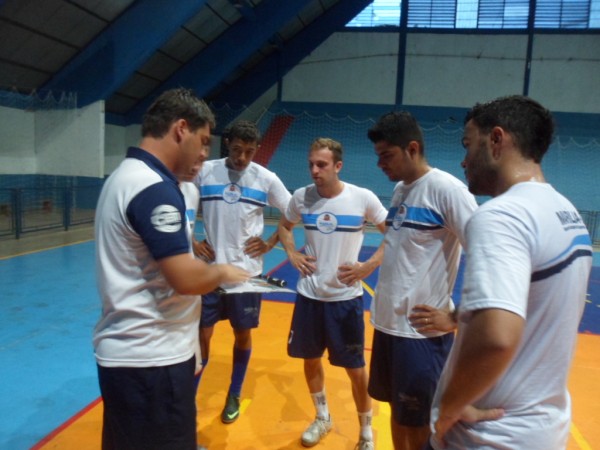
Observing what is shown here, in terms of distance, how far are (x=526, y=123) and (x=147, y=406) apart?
174 cm

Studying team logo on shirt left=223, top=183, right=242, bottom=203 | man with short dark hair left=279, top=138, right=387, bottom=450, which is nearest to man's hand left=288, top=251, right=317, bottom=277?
man with short dark hair left=279, top=138, right=387, bottom=450

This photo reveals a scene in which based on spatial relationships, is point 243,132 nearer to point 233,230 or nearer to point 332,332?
point 233,230

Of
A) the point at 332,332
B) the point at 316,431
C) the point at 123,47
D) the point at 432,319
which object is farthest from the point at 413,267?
the point at 123,47

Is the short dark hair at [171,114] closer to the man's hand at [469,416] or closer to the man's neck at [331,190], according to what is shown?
the man's hand at [469,416]

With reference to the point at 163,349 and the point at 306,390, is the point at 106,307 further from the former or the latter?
the point at 306,390

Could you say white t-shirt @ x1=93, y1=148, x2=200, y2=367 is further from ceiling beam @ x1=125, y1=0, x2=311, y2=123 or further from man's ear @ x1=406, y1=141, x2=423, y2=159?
ceiling beam @ x1=125, y1=0, x2=311, y2=123

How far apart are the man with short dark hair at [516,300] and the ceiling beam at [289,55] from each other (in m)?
18.3

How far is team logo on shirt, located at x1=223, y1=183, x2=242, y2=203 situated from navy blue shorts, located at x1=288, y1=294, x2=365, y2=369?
0.96 m

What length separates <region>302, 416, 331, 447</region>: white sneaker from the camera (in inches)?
128

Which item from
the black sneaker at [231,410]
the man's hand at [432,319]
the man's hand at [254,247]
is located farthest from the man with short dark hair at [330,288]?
the man's hand at [432,319]

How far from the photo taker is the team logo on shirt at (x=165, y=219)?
1.68 meters

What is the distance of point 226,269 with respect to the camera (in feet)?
6.18

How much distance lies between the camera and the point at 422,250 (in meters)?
2.47

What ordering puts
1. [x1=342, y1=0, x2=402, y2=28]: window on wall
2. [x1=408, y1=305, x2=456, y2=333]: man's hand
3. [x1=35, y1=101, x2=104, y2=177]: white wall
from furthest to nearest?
[x1=342, y1=0, x2=402, y2=28]: window on wall → [x1=35, y1=101, x2=104, y2=177]: white wall → [x1=408, y1=305, x2=456, y2=333]: man's hand
